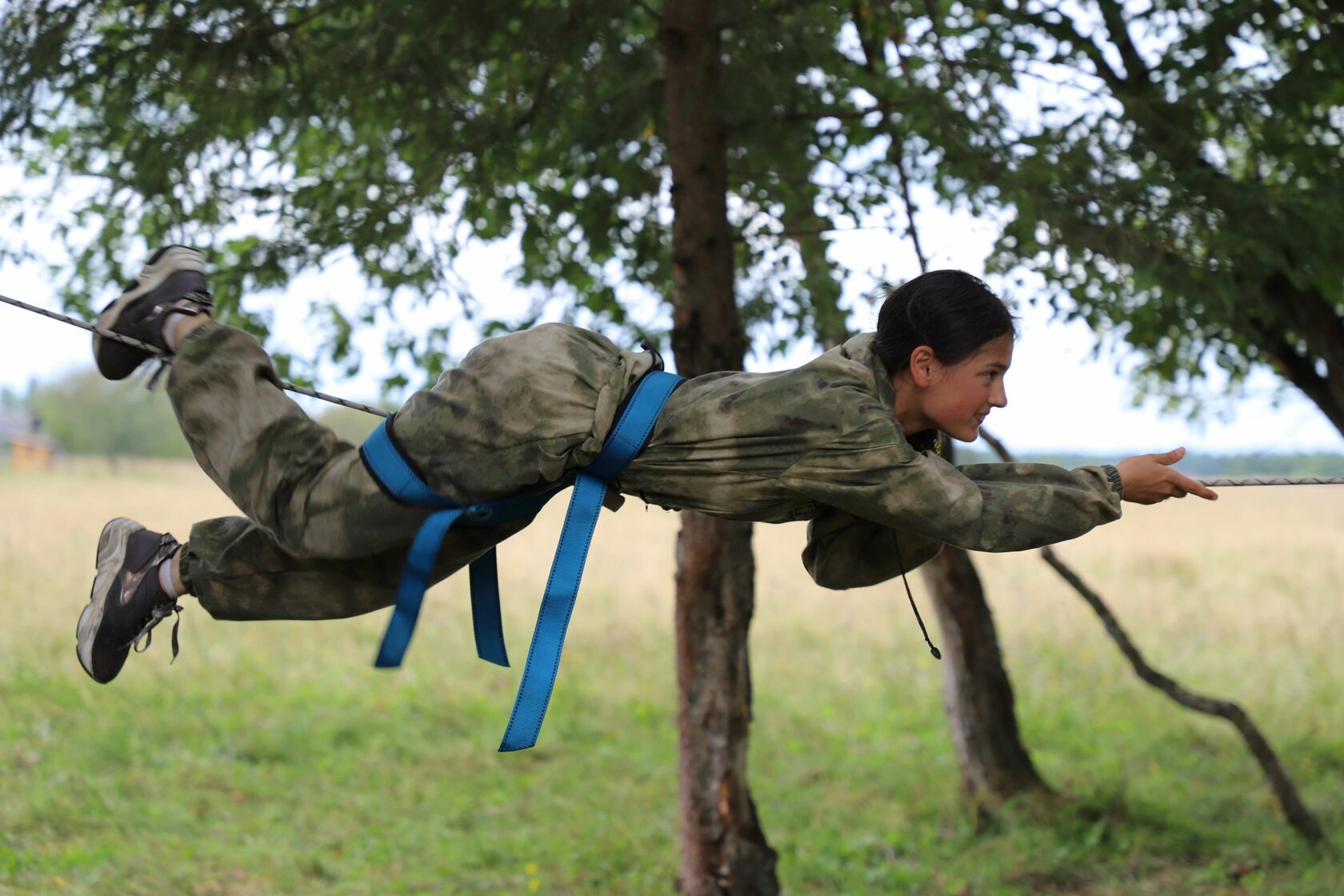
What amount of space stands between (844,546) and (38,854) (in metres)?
4.04

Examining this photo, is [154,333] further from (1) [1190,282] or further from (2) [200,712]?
(2) [200,712]

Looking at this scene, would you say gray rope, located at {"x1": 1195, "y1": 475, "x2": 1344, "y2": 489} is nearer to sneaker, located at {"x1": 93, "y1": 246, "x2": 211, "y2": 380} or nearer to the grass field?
sneaker, located at {"x1": 93, "y1": 246, "x2": 211, "y2": 380}

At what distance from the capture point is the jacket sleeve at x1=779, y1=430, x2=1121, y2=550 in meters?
2.57

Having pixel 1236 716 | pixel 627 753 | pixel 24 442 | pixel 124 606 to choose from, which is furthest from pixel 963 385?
pixel 24 442

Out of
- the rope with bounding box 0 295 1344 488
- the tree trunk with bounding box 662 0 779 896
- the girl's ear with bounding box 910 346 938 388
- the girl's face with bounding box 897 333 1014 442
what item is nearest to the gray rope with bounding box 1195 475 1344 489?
the rope with bounding box 0 295 1344 488

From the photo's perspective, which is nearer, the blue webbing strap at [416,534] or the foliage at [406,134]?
the blue webbing strap at [416,534]

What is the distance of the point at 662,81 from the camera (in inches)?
192

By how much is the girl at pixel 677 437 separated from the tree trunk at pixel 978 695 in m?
3.44

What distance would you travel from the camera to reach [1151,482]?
276cm

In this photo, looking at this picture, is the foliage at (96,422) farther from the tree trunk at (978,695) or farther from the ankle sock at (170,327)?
the ankle sock at (170,327)

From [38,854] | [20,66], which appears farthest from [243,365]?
[38,854]

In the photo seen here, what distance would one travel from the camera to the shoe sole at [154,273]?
2945 millimetres

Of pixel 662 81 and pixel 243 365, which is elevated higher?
pixel 662 81

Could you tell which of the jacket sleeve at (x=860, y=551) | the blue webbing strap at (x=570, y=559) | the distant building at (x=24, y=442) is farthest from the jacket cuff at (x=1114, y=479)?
the distant building at (x=24, y=442)
